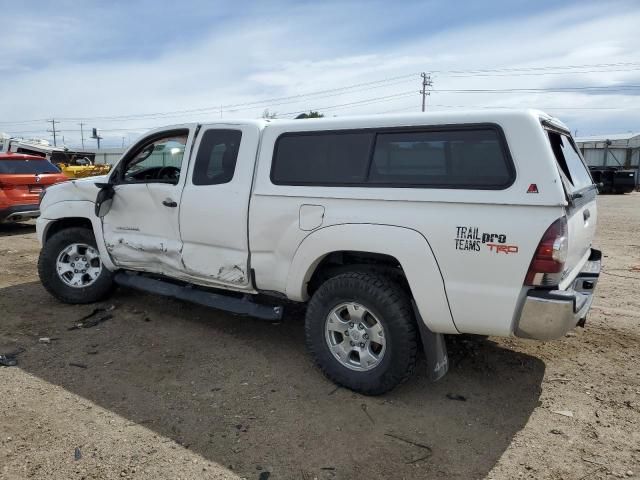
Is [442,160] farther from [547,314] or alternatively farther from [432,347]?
[432,347]

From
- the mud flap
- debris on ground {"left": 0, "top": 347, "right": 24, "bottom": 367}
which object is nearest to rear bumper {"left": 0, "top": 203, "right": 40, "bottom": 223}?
debris on ground {"left": 0, "top": 347, "right": 24, "bottom": 367}

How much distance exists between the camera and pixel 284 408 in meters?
3.44

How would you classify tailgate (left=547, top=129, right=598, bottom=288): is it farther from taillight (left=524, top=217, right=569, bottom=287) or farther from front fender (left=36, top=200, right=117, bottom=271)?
front fender (left=36, top=200, right=117, bottom=271)

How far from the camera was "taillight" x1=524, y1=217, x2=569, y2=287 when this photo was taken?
9.25ft

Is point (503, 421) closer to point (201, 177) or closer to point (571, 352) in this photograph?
point (571, 352)

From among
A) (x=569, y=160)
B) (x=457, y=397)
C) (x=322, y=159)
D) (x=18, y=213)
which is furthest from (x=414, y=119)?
(x=18, y=213)

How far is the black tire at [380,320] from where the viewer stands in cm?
336

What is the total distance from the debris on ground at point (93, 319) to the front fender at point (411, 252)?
9.35ft

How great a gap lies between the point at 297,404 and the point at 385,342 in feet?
2.50

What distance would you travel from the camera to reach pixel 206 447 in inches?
118

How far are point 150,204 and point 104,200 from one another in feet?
2.01

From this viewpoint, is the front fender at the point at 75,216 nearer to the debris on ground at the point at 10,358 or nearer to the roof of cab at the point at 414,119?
the debris on ground at the point at 10,358

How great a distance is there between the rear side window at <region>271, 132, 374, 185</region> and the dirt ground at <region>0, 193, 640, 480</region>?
1.55 m

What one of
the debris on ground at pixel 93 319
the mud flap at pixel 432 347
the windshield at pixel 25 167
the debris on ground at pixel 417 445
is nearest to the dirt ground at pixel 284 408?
the debris on ground at pixel 417 445
